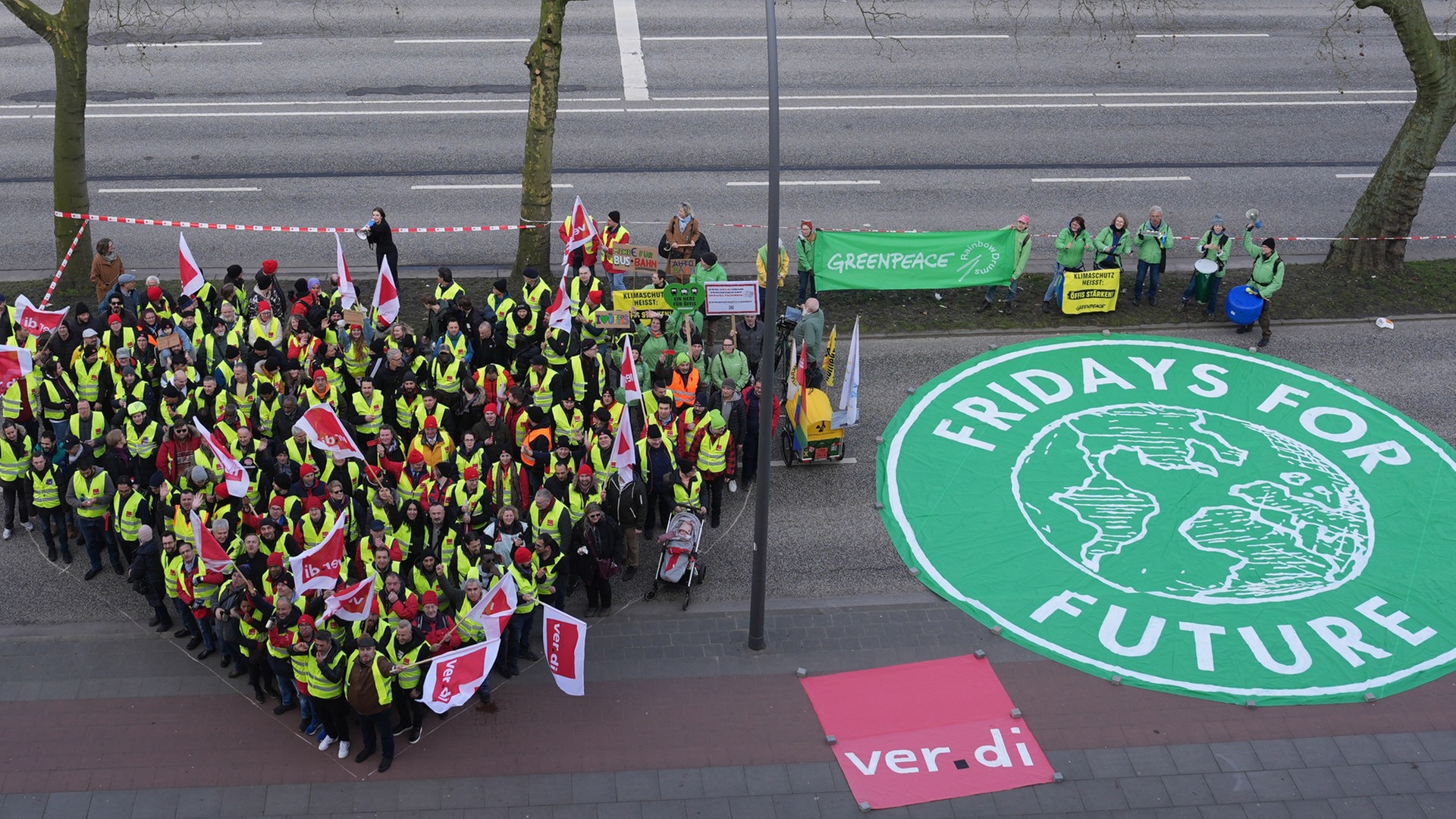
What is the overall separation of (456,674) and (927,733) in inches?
185

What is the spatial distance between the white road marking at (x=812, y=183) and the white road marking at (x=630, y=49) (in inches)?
162

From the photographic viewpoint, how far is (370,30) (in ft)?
97.7

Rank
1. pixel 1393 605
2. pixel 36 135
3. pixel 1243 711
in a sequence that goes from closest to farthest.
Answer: pixel 1243 711, pixel 1393 605, pixel 36 135

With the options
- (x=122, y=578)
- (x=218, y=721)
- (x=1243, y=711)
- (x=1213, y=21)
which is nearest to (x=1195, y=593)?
A: (x=1243, y=711)

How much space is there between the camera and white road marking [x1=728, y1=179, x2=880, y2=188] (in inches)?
959

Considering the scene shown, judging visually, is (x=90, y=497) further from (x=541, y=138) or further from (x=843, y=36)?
(x=843, y=36)

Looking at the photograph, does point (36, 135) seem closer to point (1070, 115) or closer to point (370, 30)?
point (370, 30)

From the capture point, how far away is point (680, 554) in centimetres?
1477

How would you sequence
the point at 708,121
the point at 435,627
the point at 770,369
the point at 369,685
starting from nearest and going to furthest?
the point at 369,685 < the point at 435,627 < the point at 770,369 < the point at 708,121

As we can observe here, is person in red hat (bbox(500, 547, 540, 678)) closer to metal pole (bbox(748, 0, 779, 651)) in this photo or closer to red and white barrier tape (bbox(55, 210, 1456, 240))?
metal pole (bbox(748, 0, 779, 651))

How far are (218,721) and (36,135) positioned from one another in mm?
17197

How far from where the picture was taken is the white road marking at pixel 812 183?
24.4 m

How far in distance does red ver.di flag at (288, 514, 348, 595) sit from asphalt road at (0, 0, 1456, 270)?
989cm

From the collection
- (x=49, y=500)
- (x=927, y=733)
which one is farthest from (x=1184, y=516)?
(x=49, y=500)
